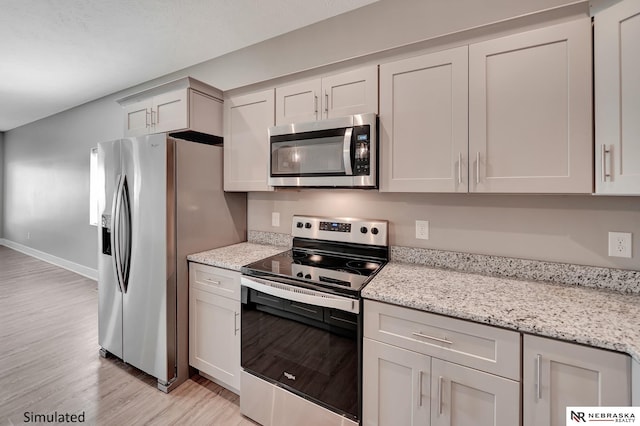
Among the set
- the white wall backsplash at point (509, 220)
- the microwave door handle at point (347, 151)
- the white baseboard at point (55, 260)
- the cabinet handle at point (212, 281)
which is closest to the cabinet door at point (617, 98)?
the white wall backsplash at point (509, 220)

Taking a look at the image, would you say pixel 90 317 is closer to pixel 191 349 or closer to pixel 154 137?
pixel 191 349

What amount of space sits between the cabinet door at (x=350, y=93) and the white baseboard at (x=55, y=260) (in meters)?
4.58

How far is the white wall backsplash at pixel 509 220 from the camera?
143 centimetres

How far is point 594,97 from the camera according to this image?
122 cm

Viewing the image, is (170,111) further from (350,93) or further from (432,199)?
(432,199)

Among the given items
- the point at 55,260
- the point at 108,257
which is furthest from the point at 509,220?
the point at 55,260

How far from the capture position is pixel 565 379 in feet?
3.33

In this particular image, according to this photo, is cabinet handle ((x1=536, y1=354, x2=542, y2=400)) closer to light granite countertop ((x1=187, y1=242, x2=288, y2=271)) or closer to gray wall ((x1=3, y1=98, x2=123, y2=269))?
light granite countertop ((x1=187, y1=242, x2=288, y2=271))

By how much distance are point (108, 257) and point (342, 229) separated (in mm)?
1923

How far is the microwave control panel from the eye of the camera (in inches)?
66.4

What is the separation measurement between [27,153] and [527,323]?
864 centimetres

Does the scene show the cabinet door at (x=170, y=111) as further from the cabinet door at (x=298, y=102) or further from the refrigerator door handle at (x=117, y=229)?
the cabinet door at (x=298, y=102)

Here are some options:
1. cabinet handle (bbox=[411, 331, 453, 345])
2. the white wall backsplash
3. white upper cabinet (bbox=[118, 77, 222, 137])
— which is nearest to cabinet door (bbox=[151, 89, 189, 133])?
white upper cabinet (bbox=[118, 77, 222, 137])

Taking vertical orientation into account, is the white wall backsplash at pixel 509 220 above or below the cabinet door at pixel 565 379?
above
